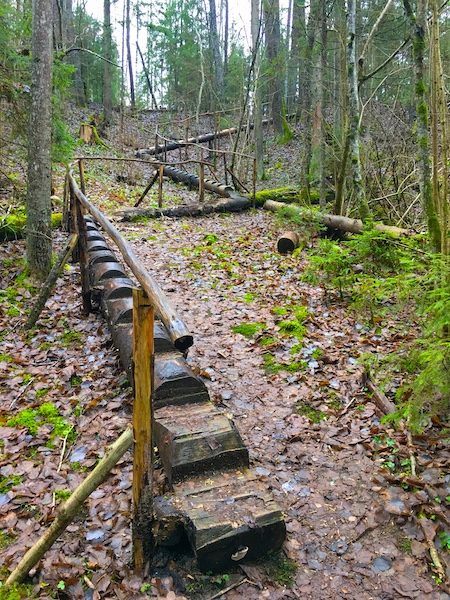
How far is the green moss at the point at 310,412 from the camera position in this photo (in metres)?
4.58

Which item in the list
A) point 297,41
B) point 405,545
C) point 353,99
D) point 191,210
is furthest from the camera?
point 297,41

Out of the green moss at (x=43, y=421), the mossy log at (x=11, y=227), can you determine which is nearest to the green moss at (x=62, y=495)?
the green moss at (x=43, y=421)

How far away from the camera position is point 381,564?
3.06 meters

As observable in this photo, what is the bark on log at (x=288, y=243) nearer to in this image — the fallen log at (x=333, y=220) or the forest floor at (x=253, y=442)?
the fallen log at (x=333, y=220)

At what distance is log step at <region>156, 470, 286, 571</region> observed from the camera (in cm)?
291

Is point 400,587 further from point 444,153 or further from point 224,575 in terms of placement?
point 444,153

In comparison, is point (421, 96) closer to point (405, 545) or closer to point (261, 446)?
point (261, 446)

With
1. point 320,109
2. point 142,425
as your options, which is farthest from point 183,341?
point 320,109

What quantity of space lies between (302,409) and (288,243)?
5606 millimetres

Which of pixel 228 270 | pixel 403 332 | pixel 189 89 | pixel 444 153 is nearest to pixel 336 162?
pixel 228 270

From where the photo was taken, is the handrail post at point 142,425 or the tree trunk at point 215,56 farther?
the tree trunk at point 215,56

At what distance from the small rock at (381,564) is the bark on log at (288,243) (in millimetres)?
7288

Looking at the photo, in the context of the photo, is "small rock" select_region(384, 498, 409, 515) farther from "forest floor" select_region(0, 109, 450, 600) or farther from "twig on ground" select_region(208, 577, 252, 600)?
"twig on ground" select_region(208, 577, 252, 600)

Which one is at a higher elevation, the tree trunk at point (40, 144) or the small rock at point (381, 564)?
the tree trunk at point (40, 144)
